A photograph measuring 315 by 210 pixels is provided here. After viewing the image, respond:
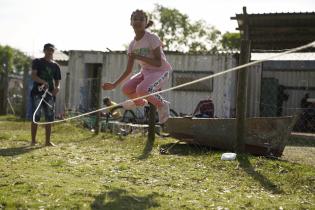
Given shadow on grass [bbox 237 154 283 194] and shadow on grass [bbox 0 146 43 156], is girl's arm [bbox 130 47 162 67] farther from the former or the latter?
shadow on grass [bbox 0 146 43 156]

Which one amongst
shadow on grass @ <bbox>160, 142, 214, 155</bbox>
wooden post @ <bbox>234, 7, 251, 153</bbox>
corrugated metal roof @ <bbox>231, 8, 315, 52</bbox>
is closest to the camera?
wooden post @ <bbox>234, 7, 251, 153</bbox>

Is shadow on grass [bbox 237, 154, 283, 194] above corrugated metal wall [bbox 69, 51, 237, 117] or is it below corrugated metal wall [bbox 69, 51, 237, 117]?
below

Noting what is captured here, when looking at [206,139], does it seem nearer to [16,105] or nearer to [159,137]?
[159,137]

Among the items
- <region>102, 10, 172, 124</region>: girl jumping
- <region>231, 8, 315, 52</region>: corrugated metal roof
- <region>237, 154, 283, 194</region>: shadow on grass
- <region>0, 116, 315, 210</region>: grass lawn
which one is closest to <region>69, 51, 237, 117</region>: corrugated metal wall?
<region>231, 8, 315, 52</region>: corrugated metal roof

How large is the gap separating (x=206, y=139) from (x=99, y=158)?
1922 millimetres

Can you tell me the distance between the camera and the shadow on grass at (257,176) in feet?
17.4

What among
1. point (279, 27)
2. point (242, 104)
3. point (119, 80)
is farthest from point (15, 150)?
point (279, 27)

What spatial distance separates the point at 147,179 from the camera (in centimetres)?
555

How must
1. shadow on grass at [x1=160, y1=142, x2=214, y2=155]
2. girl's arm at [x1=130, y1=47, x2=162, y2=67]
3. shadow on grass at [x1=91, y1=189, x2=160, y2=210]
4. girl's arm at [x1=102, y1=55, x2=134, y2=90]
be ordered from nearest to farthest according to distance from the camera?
shadow on grass at [x1=91, y1=189, x2=160, y2=210]
girl's arm at [x1=130, y1=47, x2=162, y2=67]
girl's arm at [x1=102, y1=55, x2=134, y2=90]
shadow on grass at [x1=160, y1=142, x2=214, y2=155]

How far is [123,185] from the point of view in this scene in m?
5.04

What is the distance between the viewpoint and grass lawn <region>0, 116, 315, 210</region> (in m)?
4.29

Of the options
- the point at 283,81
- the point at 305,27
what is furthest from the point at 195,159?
the point at 283,81

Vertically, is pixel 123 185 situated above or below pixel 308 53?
below

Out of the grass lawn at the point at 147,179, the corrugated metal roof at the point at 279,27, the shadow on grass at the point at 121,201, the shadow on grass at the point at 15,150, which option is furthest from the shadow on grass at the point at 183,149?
the corrugated metal roof at the point at 279,27
